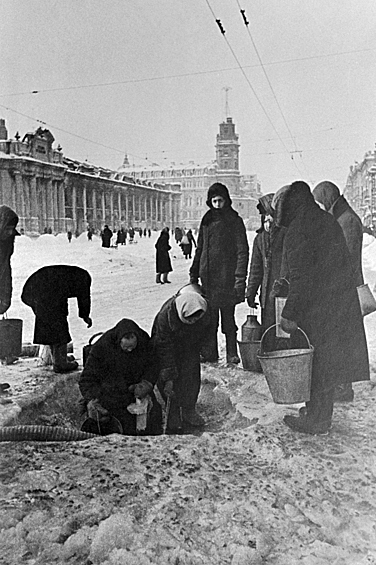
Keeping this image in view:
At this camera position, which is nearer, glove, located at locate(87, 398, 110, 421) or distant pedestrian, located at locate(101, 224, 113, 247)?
glove, located at locate(87, 398, 110, 421)

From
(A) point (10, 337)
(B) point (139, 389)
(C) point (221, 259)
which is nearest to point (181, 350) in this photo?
(B) point (139, 389)

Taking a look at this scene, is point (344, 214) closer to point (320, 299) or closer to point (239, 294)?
point (320, 299)

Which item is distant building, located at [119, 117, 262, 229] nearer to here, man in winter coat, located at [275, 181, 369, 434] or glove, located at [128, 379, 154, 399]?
man in winter coat, located at [275, 181, 369, 434]

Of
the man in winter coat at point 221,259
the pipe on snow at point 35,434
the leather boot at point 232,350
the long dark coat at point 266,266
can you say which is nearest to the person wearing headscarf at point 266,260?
the long dark coat at point 266,266

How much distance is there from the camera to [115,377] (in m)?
2.68

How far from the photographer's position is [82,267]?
357 centimetres

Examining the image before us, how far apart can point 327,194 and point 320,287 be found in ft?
2.65

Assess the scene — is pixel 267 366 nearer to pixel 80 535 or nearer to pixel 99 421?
pixel 99 421

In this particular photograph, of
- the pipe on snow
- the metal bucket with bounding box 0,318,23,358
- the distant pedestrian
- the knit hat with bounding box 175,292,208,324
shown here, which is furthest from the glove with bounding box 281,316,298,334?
the metal bucket with bounding box 0,318,23,358

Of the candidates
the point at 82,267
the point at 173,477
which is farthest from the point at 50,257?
the point at 173,477

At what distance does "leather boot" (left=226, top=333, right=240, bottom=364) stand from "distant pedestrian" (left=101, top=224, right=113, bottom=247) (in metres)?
0.98

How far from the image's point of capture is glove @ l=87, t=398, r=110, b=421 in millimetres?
2613

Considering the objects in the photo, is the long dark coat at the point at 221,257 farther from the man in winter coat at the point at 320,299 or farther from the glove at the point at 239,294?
the man in winter coat at the point at 320,299

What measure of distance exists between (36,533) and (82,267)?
6.96ft
